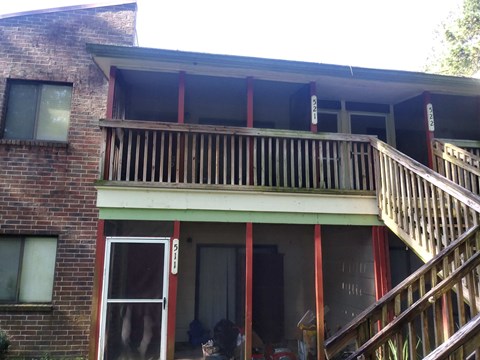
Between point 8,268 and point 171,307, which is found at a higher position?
point 8,268

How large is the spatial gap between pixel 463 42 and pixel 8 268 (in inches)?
936

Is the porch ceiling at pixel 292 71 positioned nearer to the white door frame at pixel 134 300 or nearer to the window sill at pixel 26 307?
the white door frame at pixel 134 300

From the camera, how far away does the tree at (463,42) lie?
2009cm

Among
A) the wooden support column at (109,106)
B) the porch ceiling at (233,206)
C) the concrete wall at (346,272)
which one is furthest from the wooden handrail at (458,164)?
the wooden support column at (109,106)

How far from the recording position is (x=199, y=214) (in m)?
6.22

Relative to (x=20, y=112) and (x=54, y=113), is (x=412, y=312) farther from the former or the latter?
(x=20, y=112)

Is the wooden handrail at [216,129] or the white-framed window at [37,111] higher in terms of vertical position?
the white-framed window at [37,111]

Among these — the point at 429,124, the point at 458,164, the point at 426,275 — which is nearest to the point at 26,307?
the point at 426,275

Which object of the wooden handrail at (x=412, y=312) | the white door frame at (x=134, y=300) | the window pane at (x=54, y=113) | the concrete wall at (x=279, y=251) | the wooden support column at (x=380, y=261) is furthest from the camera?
the concrete wall at (x=279, y=251)

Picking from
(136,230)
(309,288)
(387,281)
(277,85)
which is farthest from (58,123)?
(387,281)

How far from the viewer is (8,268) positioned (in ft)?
23.5

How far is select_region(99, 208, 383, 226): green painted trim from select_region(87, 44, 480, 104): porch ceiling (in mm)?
2534

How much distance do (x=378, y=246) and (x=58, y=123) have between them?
6853 mm

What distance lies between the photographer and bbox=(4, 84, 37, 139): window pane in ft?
25.5
